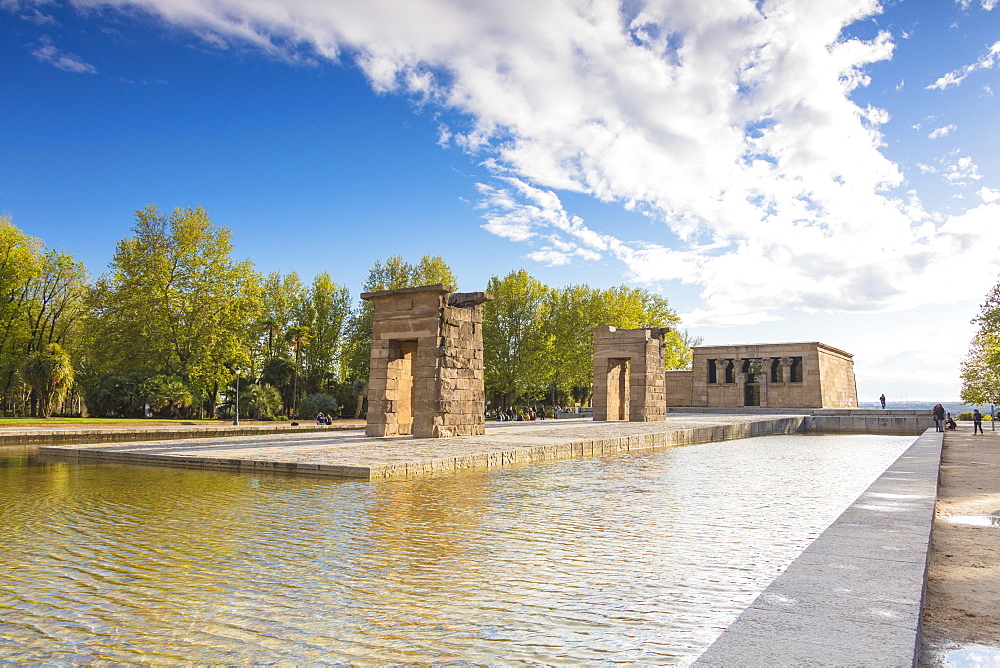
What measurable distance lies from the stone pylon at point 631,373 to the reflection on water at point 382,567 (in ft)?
58.5

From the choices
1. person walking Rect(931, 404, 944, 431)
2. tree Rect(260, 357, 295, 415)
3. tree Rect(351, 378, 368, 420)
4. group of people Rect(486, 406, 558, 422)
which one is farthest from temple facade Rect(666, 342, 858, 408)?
tree Rect(260, 357, 295, 415)

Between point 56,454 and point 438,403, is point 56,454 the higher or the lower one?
the lower one

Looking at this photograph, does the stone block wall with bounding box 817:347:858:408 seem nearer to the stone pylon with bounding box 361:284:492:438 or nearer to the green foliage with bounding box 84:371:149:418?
the stone pylon with bounding box 361:284:492:438

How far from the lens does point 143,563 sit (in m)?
4.65

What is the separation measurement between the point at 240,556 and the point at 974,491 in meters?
10.1

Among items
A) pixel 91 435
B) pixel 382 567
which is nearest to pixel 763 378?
pixel 91 435

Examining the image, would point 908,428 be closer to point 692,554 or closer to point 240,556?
point 692,554

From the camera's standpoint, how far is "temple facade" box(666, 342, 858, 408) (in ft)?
135

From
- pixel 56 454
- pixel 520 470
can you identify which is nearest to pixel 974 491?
pixel 520 470

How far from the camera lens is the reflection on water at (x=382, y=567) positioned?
323 cm

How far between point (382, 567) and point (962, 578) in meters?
4.20

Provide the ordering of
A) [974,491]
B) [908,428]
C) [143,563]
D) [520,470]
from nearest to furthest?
[143,563] < [974,491] < [520,470] < [908,428]

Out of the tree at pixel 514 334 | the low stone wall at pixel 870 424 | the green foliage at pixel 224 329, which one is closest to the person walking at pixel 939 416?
the low stone wall at pixel 870 424

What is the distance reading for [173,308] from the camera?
3400 cm
